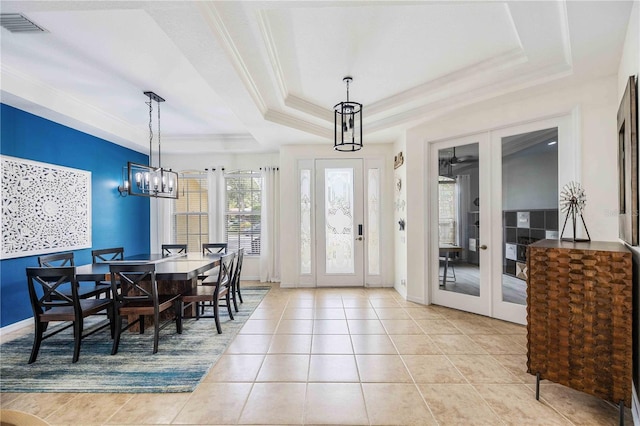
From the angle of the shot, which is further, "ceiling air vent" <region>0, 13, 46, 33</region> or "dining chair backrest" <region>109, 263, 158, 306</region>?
"dining chair backrest" <region>109, 263, 158, 306</region>

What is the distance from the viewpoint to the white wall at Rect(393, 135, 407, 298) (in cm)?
466

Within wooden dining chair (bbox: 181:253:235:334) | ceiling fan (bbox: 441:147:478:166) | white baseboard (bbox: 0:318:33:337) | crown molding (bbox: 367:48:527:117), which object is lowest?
white baseboard (bbox: 0:318:33:337)

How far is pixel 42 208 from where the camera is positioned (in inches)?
151

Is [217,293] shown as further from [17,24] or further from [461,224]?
[461,224]

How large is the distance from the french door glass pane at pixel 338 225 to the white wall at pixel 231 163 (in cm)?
138

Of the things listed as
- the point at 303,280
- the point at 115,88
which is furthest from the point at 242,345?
the point at 115,88

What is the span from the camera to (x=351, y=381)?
7.77ft

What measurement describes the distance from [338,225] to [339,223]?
41mm

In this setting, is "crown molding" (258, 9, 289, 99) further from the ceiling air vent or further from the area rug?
the area rug

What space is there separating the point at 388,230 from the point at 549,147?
270 centimetres

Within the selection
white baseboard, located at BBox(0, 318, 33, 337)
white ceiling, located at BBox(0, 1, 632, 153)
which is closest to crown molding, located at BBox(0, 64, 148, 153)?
white ceiling, located at BBox(0, 1, 632, 153)

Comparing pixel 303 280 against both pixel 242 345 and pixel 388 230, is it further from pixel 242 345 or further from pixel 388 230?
pixel 242 345

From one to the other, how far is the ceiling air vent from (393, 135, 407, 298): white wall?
166 inches

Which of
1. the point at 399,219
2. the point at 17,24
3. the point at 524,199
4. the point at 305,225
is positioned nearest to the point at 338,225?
the point at 305,225
